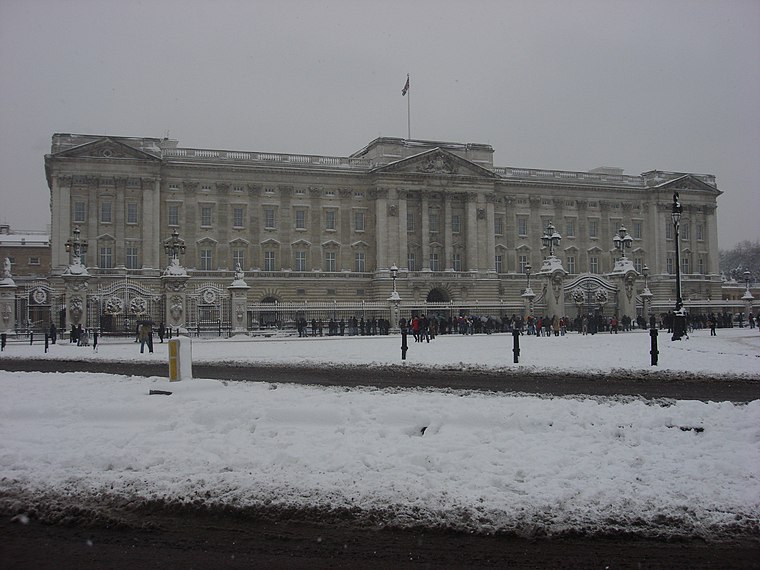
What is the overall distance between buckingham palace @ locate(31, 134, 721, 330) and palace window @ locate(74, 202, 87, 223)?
9cm

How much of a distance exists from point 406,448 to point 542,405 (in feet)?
10.3

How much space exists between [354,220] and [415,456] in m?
64.7

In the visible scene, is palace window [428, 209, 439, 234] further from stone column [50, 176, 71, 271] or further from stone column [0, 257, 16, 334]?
stone column [0, 257, 16, 334]

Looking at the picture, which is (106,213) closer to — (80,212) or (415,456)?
(80,212)

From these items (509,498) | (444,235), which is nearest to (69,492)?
(509,498)

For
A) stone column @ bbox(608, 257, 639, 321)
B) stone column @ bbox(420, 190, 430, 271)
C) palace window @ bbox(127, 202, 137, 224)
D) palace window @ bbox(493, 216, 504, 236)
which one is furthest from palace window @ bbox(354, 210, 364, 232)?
stone column @ bbox(608, 257, 639, 321)

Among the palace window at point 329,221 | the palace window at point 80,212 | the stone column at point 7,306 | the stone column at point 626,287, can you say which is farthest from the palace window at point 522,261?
the stone column at point 7,306

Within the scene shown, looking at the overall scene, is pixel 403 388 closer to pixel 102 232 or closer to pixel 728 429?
pixel 728 429

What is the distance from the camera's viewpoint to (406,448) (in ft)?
28.7

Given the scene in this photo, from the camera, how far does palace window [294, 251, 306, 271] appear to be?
70.6 meters

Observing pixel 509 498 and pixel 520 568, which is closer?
pixel 520 568

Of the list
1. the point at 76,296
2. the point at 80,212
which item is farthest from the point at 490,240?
the point at 76,296

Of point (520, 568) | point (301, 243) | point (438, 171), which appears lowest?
point (520, 568)

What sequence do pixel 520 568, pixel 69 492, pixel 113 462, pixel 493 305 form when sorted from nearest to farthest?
→ pixel 520 568, pixel 69 492, pixel 113 462, pixel 493 305
